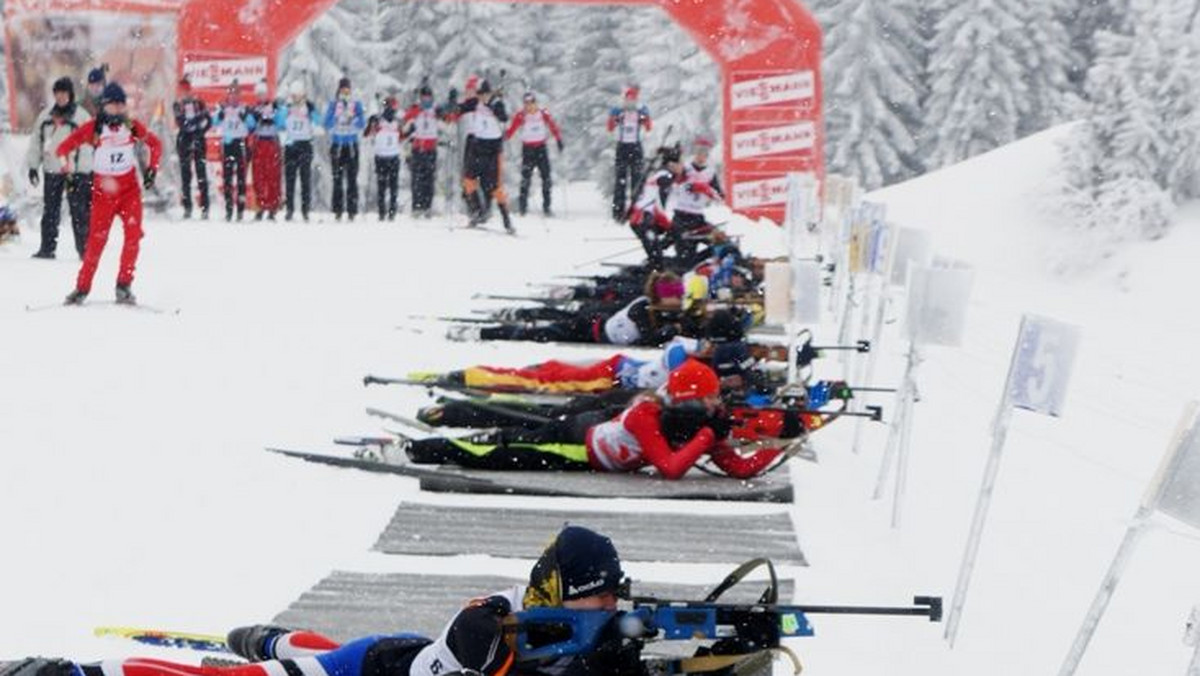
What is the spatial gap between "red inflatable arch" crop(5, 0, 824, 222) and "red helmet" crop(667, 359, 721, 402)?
14909 millimetres

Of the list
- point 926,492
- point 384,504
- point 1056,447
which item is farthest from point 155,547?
point 1056,447

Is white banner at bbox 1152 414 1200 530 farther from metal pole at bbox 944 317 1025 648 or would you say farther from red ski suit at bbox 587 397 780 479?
red ski suit at bbox 587 397 780 479

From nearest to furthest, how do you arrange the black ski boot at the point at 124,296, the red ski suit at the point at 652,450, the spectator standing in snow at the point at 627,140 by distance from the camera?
the red ski suit at the point at 652,450 → the black ski boot at the point at 124,296 → the spectator standing in snow at the point at 627,140

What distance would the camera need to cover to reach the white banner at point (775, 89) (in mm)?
23156

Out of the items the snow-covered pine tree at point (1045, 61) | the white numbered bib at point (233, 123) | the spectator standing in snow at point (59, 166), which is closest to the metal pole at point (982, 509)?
the spectator standing in snow at point (59, 166)

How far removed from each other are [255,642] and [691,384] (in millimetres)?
3695

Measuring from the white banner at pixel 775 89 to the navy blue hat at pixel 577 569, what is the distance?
1923 centimetres

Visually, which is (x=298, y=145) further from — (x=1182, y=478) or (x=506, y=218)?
(x=1182, y=478)

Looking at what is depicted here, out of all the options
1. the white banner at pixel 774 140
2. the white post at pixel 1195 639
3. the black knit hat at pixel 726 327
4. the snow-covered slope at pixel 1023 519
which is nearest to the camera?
the white post at pixel 1195 639

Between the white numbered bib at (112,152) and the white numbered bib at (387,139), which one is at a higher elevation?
the white numbered bib at (112,152)

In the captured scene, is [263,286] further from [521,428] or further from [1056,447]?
[1056,447]

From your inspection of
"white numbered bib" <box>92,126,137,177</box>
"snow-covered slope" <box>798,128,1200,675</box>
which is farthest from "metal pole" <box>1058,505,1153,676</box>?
"white numbered bib" <box>92,126,137,177</box>

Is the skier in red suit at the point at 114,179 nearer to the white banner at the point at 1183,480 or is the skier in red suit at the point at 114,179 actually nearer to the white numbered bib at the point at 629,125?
the white banner at the point at 1183,480

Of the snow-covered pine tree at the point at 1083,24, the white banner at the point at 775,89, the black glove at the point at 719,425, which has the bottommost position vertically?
the black glove at the point at 719,425
